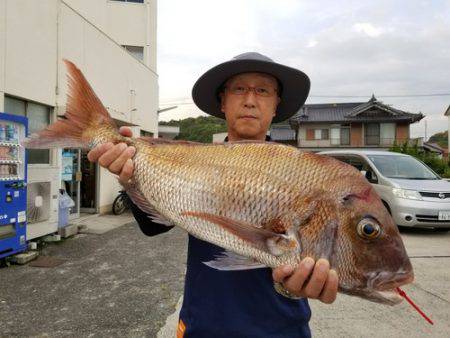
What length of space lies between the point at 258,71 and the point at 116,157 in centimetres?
97

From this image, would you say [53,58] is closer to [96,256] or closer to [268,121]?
[96,256]

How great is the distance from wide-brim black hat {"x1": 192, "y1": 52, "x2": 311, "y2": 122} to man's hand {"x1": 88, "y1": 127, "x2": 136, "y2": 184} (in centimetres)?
73

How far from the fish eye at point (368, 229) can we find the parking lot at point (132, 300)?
2.84m

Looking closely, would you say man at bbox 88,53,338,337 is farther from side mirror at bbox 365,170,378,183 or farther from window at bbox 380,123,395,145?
window at bbox 380,123,395,145

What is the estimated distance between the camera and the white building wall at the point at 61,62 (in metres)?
7.86

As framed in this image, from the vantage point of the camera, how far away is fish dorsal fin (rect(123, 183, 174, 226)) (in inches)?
74.5

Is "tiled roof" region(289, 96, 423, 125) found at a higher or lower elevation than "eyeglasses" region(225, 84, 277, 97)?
higher

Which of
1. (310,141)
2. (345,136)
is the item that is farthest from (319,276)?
(345,136)

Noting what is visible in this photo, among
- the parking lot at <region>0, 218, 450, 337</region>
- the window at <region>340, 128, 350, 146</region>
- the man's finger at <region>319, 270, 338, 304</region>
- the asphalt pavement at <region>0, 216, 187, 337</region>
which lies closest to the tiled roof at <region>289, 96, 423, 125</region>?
the window at <region>340, 128, 350, 146</region>

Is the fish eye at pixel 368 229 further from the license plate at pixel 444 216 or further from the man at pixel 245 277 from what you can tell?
the license plate at pixel 444 216

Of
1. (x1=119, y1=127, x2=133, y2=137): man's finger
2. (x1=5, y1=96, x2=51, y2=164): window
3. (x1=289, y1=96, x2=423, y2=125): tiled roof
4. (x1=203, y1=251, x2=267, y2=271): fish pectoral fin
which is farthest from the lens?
(x1=289, y1=96, x2=423, y2=125): tiled roof

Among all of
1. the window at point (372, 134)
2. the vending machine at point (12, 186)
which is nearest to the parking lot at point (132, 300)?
the vending machine at point (12, 186)

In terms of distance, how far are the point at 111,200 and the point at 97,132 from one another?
11814mm

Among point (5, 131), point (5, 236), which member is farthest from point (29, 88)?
point (5, 236)
